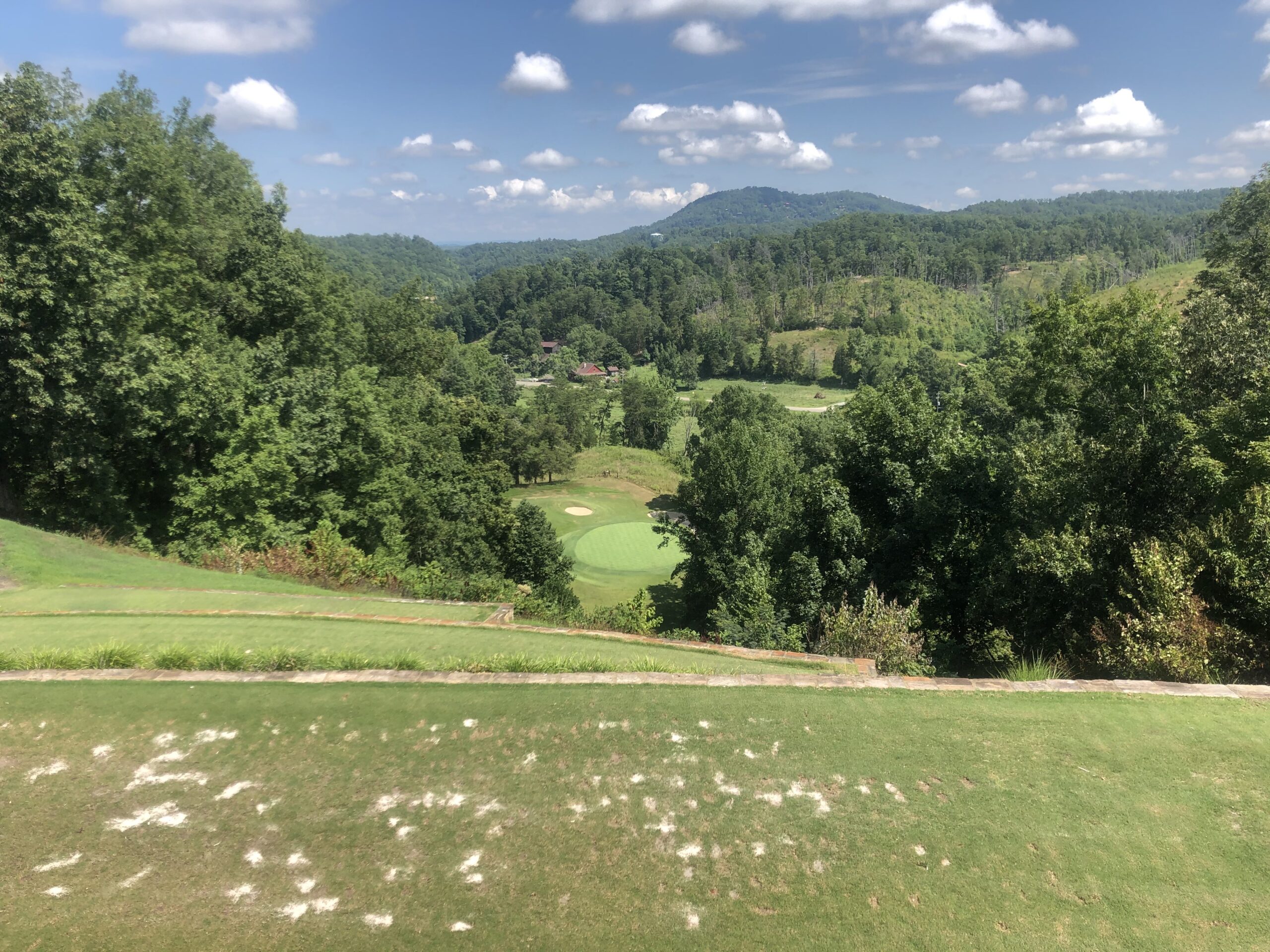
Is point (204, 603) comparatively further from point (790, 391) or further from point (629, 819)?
point (790, 391)

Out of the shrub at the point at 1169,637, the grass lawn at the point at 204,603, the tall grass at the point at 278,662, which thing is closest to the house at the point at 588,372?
the grass lawn at the point at 204,603

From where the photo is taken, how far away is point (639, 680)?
10.1m

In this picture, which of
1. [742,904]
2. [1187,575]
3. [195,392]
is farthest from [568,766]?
[195,392]

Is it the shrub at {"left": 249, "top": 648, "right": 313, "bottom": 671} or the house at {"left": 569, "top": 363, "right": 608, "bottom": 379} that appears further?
the house at {"left": 569, "top": 363, "right": 608, "bottom": 379}

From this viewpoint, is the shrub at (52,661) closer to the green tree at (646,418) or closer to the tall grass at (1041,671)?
the tall grass at (1041,671)

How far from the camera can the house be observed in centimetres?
13225

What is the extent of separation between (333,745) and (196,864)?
6.53ft

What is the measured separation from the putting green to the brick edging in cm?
2744

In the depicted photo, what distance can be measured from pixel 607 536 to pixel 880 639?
1328 inches

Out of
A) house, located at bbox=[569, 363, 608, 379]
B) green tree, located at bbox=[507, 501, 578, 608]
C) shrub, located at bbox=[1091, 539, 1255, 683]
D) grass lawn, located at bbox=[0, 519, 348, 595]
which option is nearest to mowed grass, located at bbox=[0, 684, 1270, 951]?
shrub, located at bbox=[1091, 539, 1255, 683]

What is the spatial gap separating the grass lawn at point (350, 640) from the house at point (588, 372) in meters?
113

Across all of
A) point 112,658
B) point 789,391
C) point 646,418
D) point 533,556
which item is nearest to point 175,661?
point 112,658

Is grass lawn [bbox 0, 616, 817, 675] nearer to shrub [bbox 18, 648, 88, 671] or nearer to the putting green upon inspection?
shrub [bbox 18, 648, 88, 671]

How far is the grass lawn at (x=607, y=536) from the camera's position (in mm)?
36469
